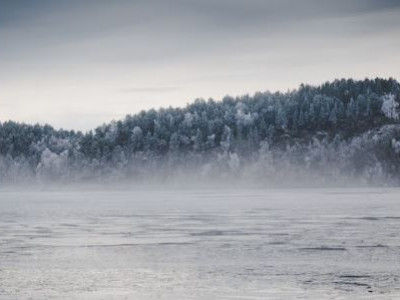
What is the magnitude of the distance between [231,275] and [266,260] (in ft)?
15.6

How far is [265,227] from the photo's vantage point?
56562 millimetres

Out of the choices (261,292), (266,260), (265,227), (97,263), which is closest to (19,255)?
(97,263)

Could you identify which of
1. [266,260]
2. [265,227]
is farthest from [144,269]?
[265,227]

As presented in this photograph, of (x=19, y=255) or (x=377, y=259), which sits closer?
(x=377, y=259)

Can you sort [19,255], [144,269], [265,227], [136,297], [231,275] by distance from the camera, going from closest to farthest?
[136,297] < [231,275] < [144,269] < [19,255] < [265,227]

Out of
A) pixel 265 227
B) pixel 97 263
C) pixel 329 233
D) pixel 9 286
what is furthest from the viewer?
pixel 265 227

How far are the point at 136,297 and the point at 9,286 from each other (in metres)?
5.25

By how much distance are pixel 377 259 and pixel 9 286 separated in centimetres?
1568

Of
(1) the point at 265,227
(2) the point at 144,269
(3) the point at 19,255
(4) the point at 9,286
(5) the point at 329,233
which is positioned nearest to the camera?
(4) the point at 9,286

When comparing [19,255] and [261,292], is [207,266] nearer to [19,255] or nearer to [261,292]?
[261,292]

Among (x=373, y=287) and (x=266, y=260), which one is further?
(x=266, y=260)

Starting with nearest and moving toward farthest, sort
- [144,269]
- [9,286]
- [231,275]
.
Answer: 1. [9,286]
2. [231,275]
3. [144,269]

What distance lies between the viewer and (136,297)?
2606cm

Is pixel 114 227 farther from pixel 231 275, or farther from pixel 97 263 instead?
pixel 231 275
